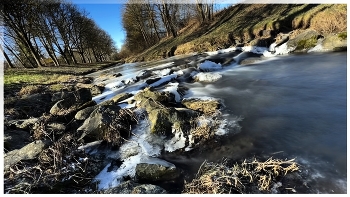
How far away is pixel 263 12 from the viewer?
22094 mm

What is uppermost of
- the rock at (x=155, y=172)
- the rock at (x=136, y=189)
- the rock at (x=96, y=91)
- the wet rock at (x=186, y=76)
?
the rock at (x=96, y=91)

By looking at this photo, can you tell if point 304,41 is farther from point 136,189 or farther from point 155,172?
point 136,189

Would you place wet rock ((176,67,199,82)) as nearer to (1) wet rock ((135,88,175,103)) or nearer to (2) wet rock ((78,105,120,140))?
(1) wet rock ((135,88,175,103))

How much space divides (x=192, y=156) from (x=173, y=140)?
765 mm

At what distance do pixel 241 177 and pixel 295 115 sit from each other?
9.05 ft

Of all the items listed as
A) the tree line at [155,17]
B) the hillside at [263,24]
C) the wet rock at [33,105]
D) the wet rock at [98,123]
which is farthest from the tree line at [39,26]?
the wet rock at [98,123]

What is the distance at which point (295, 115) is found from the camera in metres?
5.90

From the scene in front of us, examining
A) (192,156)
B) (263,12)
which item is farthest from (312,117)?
(263,12)

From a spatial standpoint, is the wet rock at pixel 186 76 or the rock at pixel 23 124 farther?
the wet rock at pixel 186 76

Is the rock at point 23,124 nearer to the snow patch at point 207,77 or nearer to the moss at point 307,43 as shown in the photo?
the snow patch at point 207,77

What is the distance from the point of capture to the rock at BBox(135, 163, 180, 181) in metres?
4.21

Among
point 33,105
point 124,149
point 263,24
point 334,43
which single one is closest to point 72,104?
point 33,105

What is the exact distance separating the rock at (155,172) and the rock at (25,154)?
200cm

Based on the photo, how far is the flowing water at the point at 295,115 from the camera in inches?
166
